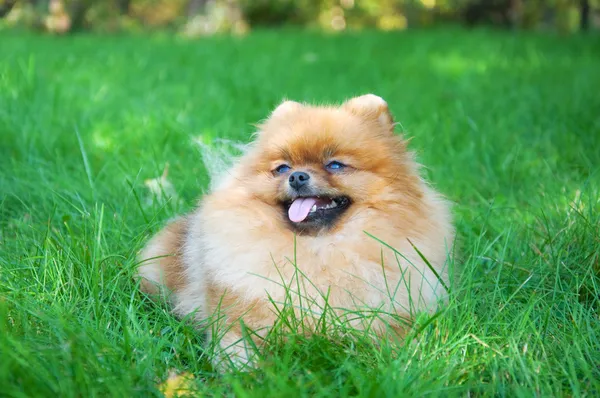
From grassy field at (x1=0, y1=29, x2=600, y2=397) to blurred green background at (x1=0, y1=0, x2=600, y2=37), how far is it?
22.5 feet

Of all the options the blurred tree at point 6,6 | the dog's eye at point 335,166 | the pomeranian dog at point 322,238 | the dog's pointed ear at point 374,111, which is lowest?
the pomeranian dog at point 322,238

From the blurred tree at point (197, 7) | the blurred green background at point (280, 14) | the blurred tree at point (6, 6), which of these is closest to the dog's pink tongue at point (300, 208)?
the blurred green background at point (280, 14)

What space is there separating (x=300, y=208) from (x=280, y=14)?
1761cm

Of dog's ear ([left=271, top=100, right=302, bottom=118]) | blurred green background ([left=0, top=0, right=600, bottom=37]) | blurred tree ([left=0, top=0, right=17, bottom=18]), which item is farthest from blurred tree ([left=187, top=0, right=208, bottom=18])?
dog's ear ([left=271, top=100, right=302, bottom=118])

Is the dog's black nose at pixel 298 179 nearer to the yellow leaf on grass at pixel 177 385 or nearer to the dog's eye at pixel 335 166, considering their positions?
the dog's eye at pixel 335 166

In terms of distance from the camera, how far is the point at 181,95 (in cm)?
562

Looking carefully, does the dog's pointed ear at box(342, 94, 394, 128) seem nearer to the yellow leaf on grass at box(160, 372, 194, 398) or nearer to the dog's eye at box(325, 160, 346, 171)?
the dog's eye at box(325, 160, 346, 171)

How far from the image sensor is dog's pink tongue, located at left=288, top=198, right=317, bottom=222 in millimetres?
2279

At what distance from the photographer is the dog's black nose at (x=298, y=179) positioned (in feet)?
7.36

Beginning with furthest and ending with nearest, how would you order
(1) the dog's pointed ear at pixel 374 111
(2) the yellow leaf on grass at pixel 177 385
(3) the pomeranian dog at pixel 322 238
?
(1) the dog's pointed ear at pixel 374 111 < (3) the pomeranian dog at pixel 322 238 < (2) the yellow leaf on grass at pixel 177 385

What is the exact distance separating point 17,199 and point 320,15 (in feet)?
58.8

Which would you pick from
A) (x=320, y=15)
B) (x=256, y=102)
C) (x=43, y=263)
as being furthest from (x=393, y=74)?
(x=320, y=15)

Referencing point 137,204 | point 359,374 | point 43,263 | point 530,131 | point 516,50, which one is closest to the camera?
point 359,374

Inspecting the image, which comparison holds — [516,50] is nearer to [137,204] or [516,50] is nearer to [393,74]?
[393,74]
